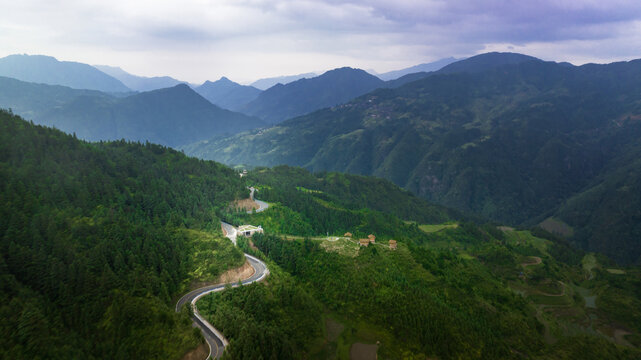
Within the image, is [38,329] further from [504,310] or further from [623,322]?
[623,322]

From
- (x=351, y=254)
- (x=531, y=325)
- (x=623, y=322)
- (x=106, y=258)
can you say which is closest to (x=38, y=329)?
(x=106, y=258)

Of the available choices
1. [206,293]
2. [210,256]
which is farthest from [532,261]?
[206,293]

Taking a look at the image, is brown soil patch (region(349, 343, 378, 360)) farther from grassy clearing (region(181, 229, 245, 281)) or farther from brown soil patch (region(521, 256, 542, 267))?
brown soil patch (region(521, 256, 542, 267))

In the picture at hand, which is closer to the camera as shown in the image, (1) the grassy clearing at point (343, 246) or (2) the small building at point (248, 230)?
(1) the grassy clearing at point (343, 246)

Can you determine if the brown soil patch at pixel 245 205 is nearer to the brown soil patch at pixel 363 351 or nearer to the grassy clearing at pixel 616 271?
the brown soil patch at pixel 363 351

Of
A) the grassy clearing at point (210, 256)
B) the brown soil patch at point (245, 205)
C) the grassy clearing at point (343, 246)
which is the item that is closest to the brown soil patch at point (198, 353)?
the grassy clearing at point (210, 256)

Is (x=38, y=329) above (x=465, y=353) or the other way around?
above
